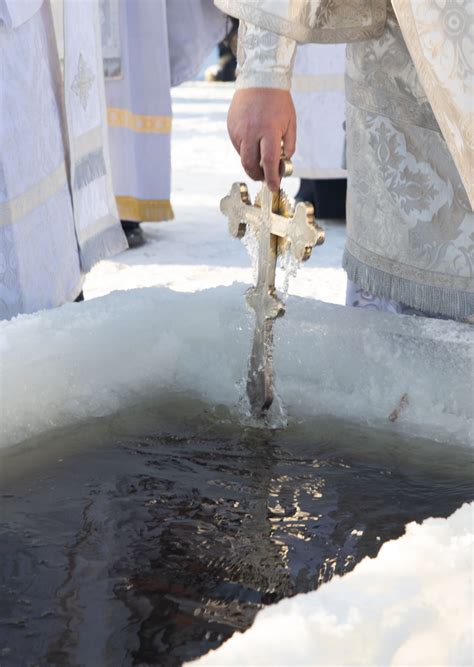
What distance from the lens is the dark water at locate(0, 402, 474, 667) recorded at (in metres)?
1.26

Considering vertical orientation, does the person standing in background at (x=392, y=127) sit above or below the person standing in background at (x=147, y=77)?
above

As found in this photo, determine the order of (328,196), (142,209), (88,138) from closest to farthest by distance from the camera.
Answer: (88,138) → (142,209) → (328,196)

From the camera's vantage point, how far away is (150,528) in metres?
1.47

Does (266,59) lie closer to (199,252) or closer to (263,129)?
(263,129)

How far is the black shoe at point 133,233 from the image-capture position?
159 inches

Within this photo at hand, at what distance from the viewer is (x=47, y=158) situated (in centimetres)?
244

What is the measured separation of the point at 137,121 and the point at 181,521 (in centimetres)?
251

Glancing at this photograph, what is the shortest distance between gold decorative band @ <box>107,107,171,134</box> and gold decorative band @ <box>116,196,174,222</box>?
0.24 metres

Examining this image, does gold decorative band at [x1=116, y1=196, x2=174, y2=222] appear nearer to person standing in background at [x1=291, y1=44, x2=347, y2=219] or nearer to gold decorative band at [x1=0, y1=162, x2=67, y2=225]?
person standing in background at [x1=291, y1=44, x2=347, y2=219]

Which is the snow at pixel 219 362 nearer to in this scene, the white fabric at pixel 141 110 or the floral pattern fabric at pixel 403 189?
A: the floral pattern fabric at pixel 403 189

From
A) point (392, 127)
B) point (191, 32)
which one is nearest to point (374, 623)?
point (392, 127)

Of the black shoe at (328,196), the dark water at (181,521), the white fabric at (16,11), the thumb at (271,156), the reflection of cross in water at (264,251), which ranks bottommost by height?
the black shoe at (328,196)

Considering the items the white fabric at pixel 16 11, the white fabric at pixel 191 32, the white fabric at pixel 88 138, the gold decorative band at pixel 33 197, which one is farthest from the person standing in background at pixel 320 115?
the white fabric at pixel 16 11

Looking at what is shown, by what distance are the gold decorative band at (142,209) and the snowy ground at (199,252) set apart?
119 mm
